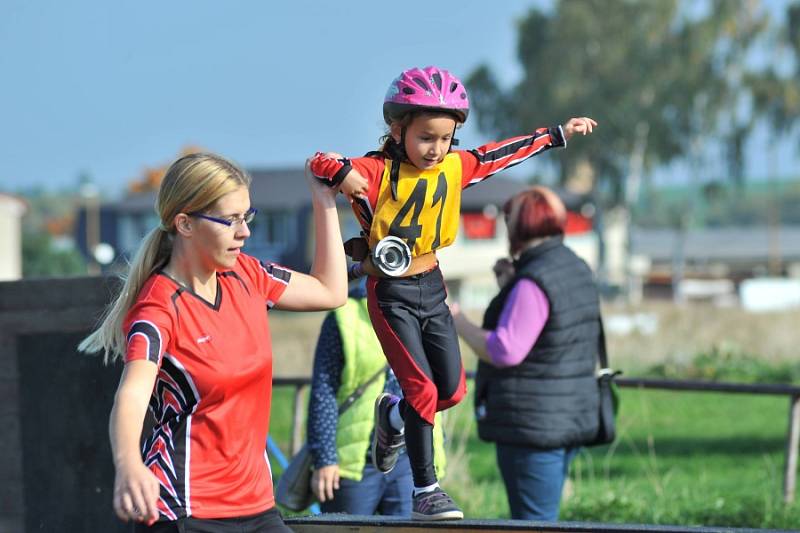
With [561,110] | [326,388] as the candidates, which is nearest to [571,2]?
[561,110]

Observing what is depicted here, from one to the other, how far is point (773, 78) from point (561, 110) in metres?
8.80

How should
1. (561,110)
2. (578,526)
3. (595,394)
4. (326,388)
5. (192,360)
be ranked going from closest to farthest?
(192,360)
(578,526)
(326,388)
(595,394)
(561,110)

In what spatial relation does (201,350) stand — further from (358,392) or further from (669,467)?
(669,467)

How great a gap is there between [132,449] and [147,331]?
0.32 meters

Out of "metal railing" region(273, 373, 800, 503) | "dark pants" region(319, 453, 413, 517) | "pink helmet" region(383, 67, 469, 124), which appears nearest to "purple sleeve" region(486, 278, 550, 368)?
"dark pants" region(319, 453, 413, 517)

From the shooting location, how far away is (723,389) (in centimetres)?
745

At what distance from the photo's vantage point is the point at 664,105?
48719 mm

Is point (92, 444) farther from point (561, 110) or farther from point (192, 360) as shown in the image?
point (561, 110)

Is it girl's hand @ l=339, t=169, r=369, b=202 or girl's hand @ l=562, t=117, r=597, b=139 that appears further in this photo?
girl's hand @ l=562, t=117, r=597, b=139

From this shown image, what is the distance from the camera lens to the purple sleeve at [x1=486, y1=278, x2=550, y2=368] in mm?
5262

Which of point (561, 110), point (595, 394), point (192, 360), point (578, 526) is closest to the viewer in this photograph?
point (192, 360)

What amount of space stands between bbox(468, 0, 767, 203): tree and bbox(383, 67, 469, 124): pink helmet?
44.2 m

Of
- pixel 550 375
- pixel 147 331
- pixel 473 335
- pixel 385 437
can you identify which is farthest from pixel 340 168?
pixel 550 375

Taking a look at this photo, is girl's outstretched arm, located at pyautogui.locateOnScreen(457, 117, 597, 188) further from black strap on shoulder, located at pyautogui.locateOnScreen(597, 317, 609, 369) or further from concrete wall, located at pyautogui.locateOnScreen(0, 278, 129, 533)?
black strap on shoulder, located at pyautogui.locateOnScreen(597, 317, 609, 369)
